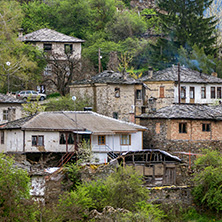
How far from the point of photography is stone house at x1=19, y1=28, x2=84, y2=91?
74.2m

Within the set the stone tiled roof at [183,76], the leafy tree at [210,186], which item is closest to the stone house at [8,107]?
the stone tiled roof at [183,76]

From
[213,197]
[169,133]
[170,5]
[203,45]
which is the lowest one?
[213,197]

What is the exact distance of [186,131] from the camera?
51.1 meters

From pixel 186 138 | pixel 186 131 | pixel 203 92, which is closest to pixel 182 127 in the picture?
pixel 186 131

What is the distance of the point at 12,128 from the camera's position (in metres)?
49.2

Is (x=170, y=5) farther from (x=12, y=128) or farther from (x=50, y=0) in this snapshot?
(x=12, y=128)

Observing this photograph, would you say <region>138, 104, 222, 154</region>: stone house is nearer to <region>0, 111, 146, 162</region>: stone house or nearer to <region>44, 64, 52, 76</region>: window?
<region>0, 111, 146, 162</region>: stone house

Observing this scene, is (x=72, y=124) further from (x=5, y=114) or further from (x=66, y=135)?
(x=5, y=114)

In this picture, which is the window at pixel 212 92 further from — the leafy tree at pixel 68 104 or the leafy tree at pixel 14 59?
the leafy tree at pixel 14 59

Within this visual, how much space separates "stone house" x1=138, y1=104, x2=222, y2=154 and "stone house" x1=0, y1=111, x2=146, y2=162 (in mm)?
1662

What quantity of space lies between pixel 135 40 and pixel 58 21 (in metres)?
10.5

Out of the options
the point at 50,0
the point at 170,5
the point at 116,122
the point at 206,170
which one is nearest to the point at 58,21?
the point at 50,0

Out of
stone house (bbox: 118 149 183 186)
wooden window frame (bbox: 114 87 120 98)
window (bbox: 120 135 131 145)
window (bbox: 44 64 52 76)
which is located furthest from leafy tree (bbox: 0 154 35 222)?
window (bbox: 44 64 52 76)

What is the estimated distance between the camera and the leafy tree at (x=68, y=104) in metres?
60.4
